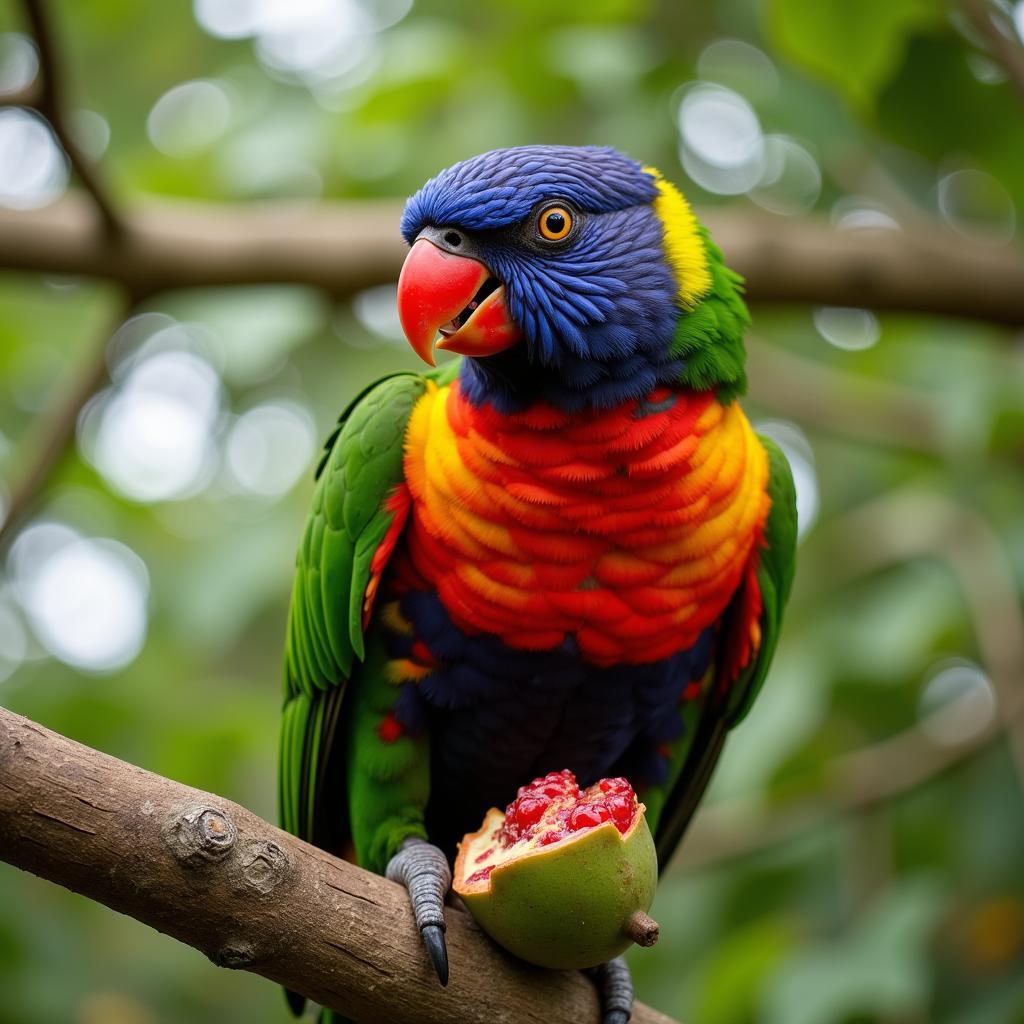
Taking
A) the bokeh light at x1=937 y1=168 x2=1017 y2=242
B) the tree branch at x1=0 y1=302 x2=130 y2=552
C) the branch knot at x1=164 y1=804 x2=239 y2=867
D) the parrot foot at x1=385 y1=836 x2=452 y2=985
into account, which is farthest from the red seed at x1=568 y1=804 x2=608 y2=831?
the bokeh light at x1=937 y1=168 x2=1017 y2=242

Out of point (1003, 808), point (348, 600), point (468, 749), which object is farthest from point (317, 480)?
point (1003, 808)

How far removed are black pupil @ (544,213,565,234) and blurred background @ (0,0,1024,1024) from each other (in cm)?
107

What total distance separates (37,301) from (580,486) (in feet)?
14.1

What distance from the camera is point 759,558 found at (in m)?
3.05

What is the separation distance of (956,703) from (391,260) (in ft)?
10.1

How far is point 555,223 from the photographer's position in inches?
106

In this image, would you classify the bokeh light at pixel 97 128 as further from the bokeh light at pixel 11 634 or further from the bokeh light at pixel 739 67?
the bokeh light at pixel 739 67

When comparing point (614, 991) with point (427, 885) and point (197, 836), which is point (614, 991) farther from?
point (197, 836)

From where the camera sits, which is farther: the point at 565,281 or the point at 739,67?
the point at 739,67

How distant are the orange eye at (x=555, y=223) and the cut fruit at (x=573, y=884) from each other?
3.88 feet

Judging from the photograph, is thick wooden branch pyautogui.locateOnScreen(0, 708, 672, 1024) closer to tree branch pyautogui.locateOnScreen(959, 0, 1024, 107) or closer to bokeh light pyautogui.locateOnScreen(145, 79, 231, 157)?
tree branch pyautogui.locateOnScreen(959, 0, 1024, 107)

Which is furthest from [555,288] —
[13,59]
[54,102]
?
[13,59]

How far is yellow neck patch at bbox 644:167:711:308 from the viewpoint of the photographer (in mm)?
2797

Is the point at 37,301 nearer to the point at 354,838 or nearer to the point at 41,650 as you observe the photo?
the point at 41,650
